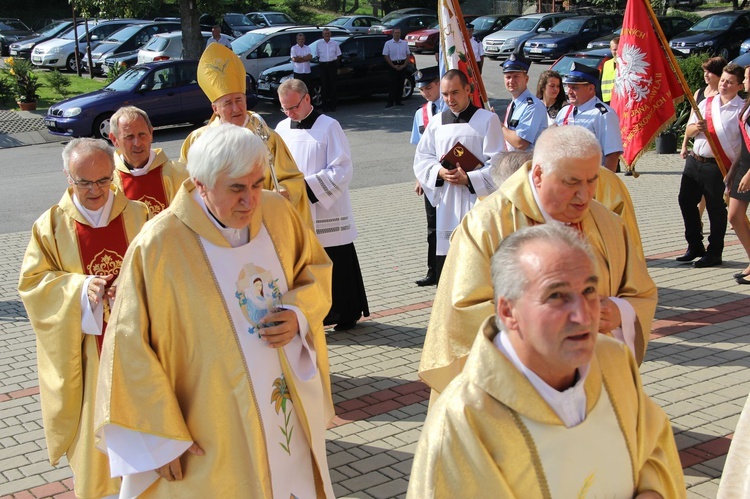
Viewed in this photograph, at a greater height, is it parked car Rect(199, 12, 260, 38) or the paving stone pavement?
parked car Rect(199, 12, 260, 38)

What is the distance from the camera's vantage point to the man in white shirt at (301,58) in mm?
22047

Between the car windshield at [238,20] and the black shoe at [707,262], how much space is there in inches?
1217

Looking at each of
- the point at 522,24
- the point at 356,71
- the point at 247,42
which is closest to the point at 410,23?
the point at 522,24

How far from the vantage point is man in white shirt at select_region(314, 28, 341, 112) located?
883 inches

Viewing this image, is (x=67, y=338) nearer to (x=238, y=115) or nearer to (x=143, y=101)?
(x=238, y=115)

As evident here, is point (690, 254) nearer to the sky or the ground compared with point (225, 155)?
nearer to the ground

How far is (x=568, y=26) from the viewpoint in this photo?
1219 inches

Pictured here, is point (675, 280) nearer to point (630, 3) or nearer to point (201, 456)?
point (630, 3)

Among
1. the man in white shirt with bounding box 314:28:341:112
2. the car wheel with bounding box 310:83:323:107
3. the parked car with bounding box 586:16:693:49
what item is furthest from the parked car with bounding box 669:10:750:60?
the car wheel with bounding box 310:83:323:107

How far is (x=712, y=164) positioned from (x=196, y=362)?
7.26 m

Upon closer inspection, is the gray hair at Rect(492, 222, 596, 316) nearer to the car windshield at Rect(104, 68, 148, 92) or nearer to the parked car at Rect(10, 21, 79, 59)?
the car windshield at Rect(104, 68, 148, 92)

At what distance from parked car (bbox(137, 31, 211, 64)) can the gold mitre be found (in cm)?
1931

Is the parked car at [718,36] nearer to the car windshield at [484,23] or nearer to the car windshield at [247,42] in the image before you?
the car windshield at [484,23]

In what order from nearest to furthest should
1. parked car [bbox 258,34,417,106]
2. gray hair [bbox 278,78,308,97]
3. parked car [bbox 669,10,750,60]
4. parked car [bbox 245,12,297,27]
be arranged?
gray hair [bbox 278,78,308,97]
parked car [bbox 258,34,417,106]
parked car [bbox 669,10,750,60]
parked car [bbox 245,12,297,27]
